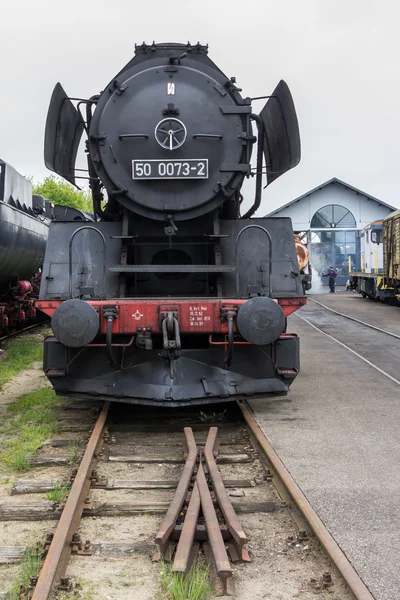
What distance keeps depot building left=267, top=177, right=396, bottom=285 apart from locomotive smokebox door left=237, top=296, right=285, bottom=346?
122 feet

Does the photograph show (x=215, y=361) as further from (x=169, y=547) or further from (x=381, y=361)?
(x=381, y=361)

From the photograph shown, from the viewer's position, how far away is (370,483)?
4.92 meters

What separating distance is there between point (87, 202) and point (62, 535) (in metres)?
71.5

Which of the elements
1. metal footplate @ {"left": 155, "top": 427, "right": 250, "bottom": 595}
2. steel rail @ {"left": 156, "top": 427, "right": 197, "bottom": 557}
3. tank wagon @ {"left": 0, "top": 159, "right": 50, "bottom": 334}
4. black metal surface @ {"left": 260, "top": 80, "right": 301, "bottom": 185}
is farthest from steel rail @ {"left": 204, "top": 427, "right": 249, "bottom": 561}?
tank wagon @ {"left": 0, "top": 159, "right": 50, "bottom": 334}

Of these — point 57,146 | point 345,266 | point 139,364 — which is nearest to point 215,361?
point 139,364

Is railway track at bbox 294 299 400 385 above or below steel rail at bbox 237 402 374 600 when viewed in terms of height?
above

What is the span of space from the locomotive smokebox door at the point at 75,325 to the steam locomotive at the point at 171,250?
1 centimetres

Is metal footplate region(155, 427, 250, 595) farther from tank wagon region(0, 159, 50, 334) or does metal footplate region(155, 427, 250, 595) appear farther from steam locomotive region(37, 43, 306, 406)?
tank wagon region(0, 159, 50, 334)

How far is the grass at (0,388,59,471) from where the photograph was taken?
5.61 metres

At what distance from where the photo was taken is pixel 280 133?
7355mm

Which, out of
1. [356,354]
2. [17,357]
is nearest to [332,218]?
[356,354]

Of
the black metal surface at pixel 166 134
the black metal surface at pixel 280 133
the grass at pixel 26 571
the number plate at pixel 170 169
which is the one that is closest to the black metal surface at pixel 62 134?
the black metal surface at pixel 166 134

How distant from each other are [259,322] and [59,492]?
93.5 inches

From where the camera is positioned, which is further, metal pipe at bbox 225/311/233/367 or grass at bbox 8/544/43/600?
metal pipe at bbox 225/311/233/367
